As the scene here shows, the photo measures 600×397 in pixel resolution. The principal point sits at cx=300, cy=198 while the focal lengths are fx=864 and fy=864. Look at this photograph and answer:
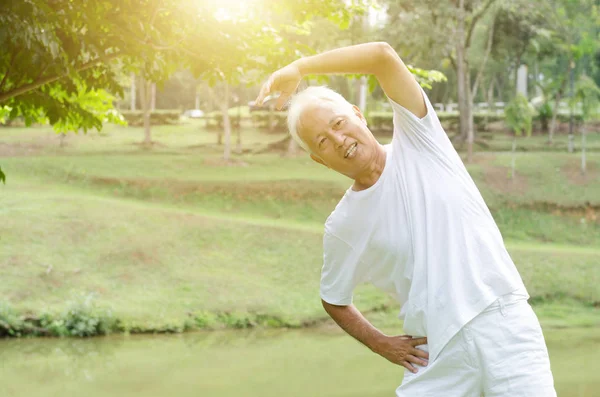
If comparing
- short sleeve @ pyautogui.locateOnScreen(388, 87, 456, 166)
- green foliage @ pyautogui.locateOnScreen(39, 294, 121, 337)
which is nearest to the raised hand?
short sleeve @ pyautogui.locateOnScreen(388, 87, 456, 166)

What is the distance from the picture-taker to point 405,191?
8.11 feet

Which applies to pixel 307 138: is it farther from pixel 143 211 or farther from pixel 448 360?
pixel 143 211

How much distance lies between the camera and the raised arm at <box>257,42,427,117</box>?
8.04 feet

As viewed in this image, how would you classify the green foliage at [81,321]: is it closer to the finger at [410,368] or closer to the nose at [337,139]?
the finger at [410,368]

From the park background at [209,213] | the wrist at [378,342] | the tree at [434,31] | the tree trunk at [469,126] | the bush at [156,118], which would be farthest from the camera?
the bush at [156,118]

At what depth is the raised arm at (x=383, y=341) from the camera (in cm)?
258

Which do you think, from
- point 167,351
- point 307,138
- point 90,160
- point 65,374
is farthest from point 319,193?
point 307,138

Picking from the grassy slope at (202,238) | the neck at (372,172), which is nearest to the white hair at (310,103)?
the neck at (372,172)

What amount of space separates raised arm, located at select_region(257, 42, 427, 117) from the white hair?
5 centimetres

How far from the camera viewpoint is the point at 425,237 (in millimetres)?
2408

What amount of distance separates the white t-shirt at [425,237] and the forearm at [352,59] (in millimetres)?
182

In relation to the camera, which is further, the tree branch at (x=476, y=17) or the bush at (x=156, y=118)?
the bush at (x=156, y=118)

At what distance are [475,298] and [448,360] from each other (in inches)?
7.8

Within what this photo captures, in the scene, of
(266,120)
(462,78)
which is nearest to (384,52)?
(462,78)
